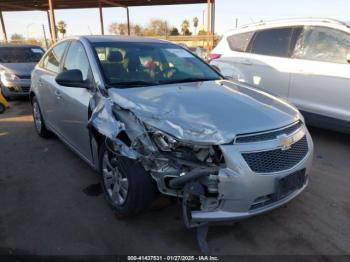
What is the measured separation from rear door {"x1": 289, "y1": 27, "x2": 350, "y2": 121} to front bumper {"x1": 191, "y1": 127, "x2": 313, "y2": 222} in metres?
2.74

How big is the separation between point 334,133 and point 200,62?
299 centimetres

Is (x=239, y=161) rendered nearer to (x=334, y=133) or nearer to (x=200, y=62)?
(x=200, y=62)

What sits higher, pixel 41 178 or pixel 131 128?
pixel 131 128

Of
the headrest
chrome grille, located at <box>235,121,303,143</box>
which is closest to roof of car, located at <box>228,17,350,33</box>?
chrome grille, located at <box>235,121,303,143</box>

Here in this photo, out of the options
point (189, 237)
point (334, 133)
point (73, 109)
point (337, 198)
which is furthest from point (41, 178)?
point (334, 133)

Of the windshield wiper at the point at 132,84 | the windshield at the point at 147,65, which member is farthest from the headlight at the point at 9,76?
the windshield wiper at the point at 132,84

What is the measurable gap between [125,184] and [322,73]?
11.7 feet

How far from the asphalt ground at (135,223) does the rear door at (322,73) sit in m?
1.02

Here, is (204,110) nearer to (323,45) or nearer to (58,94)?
(58,94)

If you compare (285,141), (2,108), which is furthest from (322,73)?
(2,108)

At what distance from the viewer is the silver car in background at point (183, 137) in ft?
7.97

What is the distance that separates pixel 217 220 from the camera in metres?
2.46

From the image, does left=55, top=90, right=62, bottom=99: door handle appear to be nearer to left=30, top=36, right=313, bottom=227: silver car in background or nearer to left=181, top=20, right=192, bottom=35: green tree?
left=30, top=36, right=313, bottom=227: silver car in background

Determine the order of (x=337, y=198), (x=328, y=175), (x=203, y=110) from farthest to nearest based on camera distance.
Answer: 1. (x=328, y=175)
2. (x=337, y=198)
3. (x=203, y=110)
